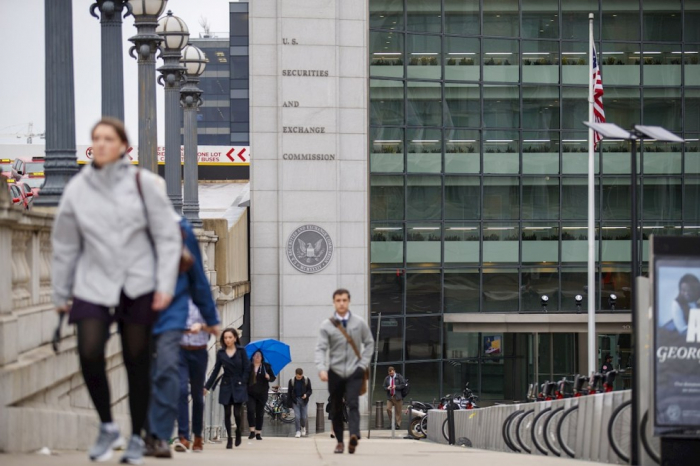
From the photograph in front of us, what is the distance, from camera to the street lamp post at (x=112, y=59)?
16922 mm

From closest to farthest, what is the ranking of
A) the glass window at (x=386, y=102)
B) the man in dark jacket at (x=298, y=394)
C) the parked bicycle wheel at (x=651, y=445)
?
the parked bicycle wheel at (x=651, y=445) < the man in dark jacket at (x=298, y=394) < the glass window at (x=386, y=102)

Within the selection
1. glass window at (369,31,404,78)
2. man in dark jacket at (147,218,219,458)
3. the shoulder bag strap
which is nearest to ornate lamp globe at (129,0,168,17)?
the shoulder bag strap

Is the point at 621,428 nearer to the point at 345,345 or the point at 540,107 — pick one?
the point at 345,345

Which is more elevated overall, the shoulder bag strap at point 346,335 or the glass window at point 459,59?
the glass window at point 459,59

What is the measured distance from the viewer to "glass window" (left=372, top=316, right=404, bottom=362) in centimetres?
4100

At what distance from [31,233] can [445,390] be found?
31876 millimetres

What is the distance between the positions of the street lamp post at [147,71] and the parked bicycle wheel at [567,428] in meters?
7.84

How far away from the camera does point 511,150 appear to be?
138 ft

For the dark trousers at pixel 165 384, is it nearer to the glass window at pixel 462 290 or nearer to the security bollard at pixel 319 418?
the security bollard at pixel 319 418

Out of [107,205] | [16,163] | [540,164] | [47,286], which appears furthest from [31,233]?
[16,163]

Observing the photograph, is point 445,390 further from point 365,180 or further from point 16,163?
point 16,163

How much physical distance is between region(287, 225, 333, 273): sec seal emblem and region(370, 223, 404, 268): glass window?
66.5 inches

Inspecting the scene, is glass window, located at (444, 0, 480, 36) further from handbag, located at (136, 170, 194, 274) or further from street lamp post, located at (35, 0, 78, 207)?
handbag, located at (136, 170, 194, 274)

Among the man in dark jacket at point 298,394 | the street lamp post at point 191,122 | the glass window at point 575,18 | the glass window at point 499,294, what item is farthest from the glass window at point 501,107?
the street lamp post at point 191,122
